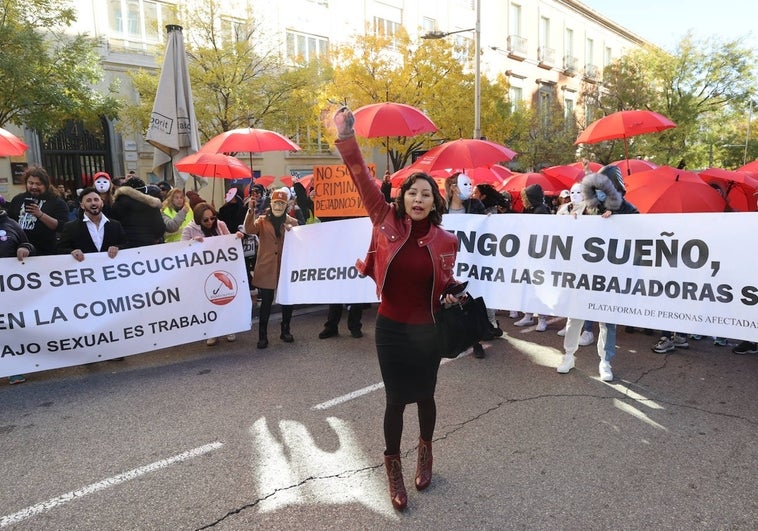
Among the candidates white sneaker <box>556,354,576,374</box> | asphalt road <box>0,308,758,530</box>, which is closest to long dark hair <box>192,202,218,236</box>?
asphalt road <box>0,308,758,530</box>

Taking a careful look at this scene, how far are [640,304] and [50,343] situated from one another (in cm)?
543

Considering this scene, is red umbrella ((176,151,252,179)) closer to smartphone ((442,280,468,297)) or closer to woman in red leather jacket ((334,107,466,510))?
woman in red leather jacket ((334,107,466,510))

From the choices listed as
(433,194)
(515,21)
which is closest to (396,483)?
(433,194)

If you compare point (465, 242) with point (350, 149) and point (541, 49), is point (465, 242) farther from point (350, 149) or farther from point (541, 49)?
→ point (541, 49)

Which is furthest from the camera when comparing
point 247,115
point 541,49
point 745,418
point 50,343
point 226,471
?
point 541,49

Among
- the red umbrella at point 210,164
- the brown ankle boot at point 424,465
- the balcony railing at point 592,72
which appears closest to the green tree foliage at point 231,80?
the red umbrella at point 210,164

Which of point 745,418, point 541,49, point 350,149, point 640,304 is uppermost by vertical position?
point 541,49

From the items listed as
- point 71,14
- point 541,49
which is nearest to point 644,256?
point 71,14

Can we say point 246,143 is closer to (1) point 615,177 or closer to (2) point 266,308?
(2) point 266,308

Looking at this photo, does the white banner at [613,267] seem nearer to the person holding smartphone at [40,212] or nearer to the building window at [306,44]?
the person holding smartphone at [40,212]

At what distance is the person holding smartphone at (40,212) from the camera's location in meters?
5.83

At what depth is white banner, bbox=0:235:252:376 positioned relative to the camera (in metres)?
5.16

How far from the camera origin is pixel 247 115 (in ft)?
65.2

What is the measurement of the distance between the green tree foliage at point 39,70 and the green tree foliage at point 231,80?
15.0 ft
